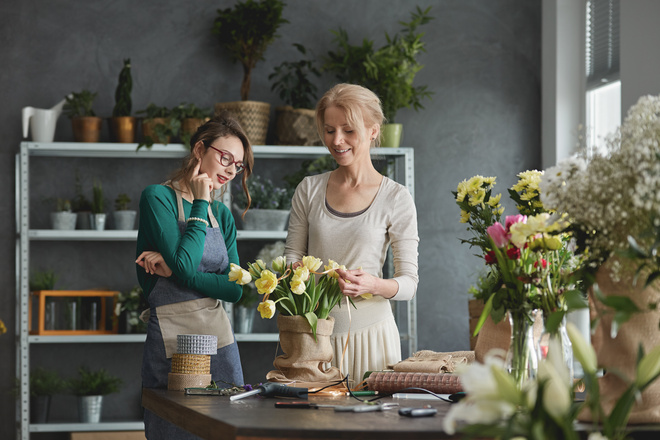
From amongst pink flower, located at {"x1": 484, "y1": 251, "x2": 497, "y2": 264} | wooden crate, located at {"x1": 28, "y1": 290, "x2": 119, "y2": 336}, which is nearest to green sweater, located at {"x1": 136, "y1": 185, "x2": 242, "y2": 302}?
pink flower, located at {"x1": 484, "y1": 251, "x2": 497, "y2": 264}

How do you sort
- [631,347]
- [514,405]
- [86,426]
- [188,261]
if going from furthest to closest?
[86,426] → [188,261] → [631,347] → [514,405]

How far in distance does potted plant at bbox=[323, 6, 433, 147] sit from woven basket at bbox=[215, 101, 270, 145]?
0.48 meters

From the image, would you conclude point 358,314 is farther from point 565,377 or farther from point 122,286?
point 122,286

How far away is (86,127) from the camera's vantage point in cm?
390

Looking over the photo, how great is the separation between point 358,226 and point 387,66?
6.44ft

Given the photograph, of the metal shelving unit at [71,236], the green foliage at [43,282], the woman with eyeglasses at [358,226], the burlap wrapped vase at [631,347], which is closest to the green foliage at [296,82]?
the metal shelving unit at [71,236]

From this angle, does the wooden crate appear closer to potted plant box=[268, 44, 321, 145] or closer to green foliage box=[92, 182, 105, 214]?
green foliage box=[92, 182, 105, 214]

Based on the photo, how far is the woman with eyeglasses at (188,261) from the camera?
2.12 meters

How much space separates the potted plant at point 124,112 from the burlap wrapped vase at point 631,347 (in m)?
3.14

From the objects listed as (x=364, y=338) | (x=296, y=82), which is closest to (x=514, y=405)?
(x=364, y=338)

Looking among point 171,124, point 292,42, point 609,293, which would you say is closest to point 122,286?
point 171,124

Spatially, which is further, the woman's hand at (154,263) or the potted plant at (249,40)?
the potted plant at (249,40)

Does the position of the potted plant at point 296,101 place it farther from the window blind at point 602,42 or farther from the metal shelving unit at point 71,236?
the window blind at point 602,42

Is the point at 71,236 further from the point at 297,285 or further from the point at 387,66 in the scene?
the point at 297,285
